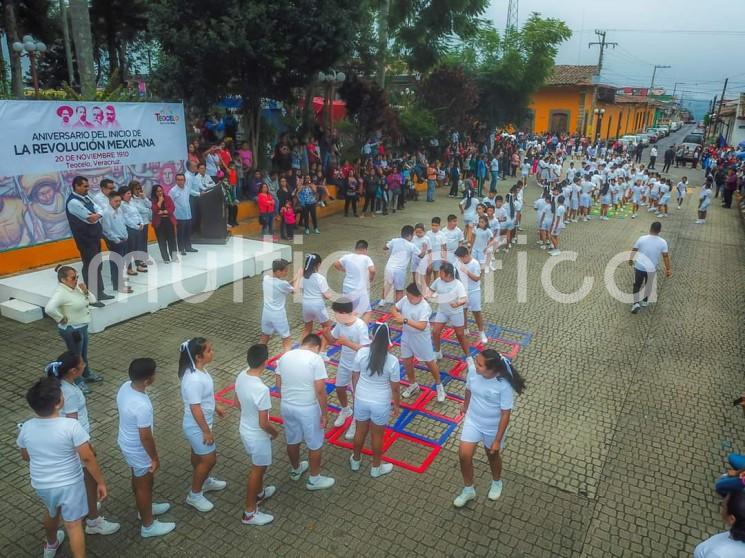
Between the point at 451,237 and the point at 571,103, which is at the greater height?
the point at 571,103

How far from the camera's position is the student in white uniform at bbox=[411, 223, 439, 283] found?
30.4ft

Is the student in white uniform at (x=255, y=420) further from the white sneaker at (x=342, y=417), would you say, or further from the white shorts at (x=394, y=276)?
the white shorts at (x=394, y=276)

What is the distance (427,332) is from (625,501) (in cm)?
251

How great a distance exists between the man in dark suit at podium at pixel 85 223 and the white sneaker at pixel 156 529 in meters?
4.65

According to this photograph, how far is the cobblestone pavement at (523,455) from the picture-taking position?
4.45 metres

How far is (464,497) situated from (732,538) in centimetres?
215

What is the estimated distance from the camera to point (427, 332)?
623cm

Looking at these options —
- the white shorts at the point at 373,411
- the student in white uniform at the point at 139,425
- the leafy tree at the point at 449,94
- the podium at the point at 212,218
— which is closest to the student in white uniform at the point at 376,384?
the white shorts at the point at 373,411

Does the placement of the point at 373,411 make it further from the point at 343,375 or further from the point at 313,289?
the point at 313,289

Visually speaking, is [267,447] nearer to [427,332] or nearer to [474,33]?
[427,332]

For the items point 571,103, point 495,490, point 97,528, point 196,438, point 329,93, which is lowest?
point 97,528

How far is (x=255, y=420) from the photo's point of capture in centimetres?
431

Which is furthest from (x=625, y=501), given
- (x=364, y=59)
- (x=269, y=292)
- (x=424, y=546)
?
(x=364, y=59)

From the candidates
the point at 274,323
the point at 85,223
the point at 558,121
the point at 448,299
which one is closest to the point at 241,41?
the point at 85,223
